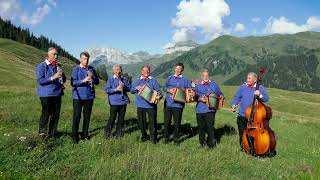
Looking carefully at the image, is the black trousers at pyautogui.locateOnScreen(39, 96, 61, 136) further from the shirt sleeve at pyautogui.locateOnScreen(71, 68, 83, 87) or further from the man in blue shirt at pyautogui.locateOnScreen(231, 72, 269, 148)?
the man in blue shirt at pyautogui.locateOnScreen(231, 72, 269, 148)

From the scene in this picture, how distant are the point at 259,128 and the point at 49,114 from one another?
279 inches

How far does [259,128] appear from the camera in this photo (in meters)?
14.8

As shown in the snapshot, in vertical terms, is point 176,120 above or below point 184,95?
below

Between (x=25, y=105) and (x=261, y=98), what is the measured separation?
13252 mm

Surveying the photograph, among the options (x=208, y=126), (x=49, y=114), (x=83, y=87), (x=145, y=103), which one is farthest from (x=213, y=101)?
(x=49, y=114)

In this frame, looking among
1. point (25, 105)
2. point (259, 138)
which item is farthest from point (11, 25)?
point (259, 138)

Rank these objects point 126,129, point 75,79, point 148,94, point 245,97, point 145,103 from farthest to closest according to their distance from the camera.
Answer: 1. point 126,129
2. point 145,103
3. point 148,94
4. point 245,97
5. point 75,79

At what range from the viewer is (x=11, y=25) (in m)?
192

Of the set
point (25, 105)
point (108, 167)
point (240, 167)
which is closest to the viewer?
point (108, 167)

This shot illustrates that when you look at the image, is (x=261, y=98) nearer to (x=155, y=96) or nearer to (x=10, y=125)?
(x=155, y=96)

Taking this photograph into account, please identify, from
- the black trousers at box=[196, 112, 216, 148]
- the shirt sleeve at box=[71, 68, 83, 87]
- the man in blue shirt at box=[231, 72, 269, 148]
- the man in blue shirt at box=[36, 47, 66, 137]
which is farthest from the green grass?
the shirt sleeve at box=[71, 68, 83, 87]

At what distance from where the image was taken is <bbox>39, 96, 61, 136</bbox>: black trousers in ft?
48.3

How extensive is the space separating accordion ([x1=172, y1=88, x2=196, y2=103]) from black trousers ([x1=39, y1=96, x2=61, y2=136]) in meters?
4.56

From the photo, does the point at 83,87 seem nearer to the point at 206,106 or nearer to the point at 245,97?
the point at 206,106
